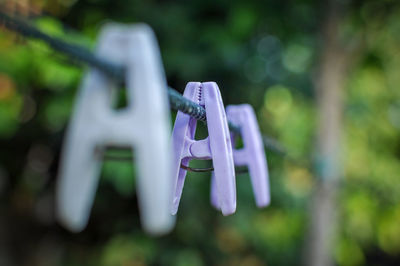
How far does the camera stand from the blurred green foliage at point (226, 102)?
134 cm

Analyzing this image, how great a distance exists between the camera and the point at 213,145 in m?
0.29

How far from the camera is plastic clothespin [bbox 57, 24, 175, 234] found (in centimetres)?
22

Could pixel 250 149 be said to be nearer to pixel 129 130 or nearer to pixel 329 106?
pixel 129 130

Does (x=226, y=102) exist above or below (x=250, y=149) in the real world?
below

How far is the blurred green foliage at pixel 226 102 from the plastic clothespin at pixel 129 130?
0.80 meters

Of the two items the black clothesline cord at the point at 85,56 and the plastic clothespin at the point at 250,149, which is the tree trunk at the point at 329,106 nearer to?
the plastic clothespin at the point at 250,149

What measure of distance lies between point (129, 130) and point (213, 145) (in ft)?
0.25

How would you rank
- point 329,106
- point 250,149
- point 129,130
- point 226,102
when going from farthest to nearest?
1. point 329,106
2. point 226,102
3. point 250,149
4. point 129,130

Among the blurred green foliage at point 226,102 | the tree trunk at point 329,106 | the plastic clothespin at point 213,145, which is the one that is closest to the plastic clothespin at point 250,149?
the plastic clothespin at point 213,145

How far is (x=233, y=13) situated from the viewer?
131 centimetres

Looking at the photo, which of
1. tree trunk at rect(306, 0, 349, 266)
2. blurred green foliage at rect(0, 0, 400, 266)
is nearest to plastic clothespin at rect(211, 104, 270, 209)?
→ blurred green foliage at rect(0, 0, 400, 266)

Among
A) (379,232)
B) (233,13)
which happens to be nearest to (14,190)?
(233,13)

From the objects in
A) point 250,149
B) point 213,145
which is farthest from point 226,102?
point 213,145

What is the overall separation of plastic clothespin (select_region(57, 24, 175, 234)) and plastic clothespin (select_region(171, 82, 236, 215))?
0.16ft
